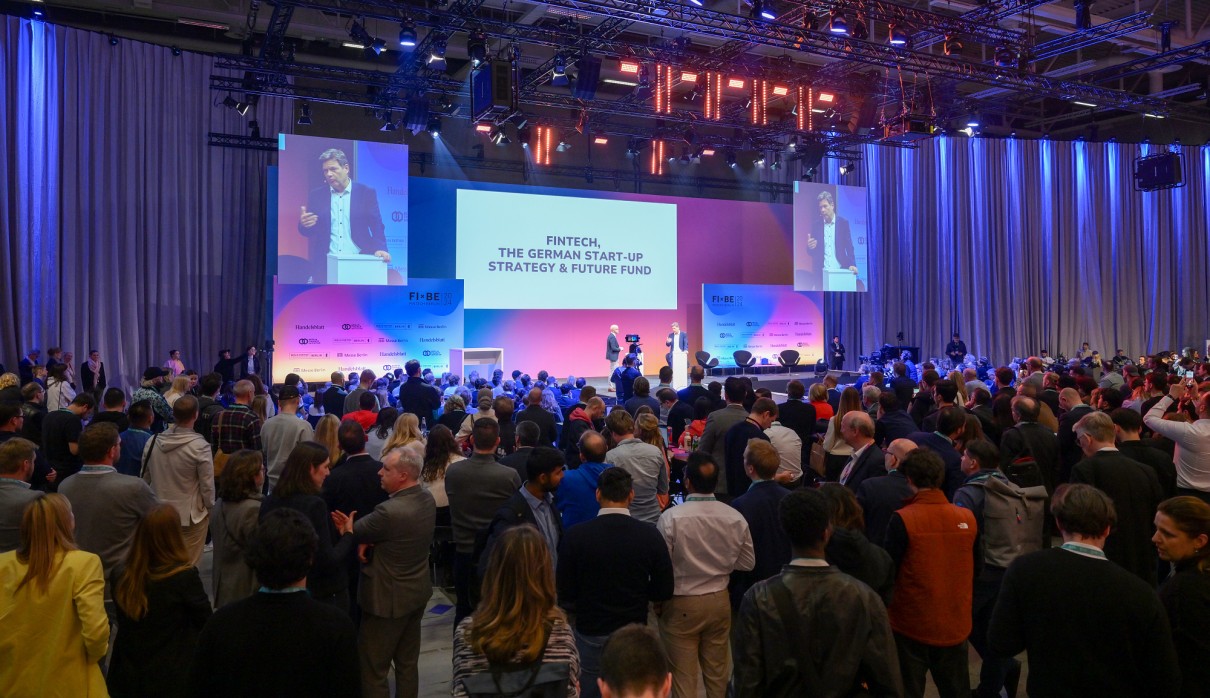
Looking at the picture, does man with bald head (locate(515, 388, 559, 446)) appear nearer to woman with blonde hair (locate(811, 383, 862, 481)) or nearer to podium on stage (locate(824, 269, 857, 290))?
woman with blonde hair (locate(811, 383, 862, 481))

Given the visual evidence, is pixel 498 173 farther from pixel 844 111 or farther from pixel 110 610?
pixel 110 610

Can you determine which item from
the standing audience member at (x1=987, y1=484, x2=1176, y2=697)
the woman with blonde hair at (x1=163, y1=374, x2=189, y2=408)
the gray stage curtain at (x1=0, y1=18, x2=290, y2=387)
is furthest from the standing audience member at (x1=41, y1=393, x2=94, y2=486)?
the gray stage curtain at (x1=0, y1=18, x2=290, y2=387)

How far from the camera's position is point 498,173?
55.7 ft

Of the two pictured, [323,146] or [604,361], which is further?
[604,361]

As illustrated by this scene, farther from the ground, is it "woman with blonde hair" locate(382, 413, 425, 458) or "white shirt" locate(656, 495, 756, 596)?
"woman with blonde hair" locate(382, 413, 425, 458)

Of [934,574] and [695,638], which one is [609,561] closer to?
[695,638]

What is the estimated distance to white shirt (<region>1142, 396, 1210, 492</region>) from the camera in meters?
4.41

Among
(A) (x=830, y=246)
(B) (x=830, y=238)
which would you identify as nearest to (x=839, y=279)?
(A) (x=830, y=246)

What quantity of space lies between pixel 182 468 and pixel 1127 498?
4.57 metres

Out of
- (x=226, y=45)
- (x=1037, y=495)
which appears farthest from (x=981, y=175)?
(x=1037, y=495)

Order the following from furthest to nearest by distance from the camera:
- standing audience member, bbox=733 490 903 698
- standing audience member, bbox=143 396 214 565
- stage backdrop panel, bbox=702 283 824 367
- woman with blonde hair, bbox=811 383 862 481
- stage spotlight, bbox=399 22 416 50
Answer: stage backdrop panel, bbox=702 283 824 367 < stage spotlight, bbox=399 22 416 50 < woman with blonde hair, bbox=811 383 862 481 < standing audience member, bbox=143 396 214 565 < standing audience member, bbox=733 490 903 698

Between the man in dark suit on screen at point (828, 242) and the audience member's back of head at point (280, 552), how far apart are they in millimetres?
15710

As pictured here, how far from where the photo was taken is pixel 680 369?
48.2 feet

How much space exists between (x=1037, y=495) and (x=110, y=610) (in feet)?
12.7
